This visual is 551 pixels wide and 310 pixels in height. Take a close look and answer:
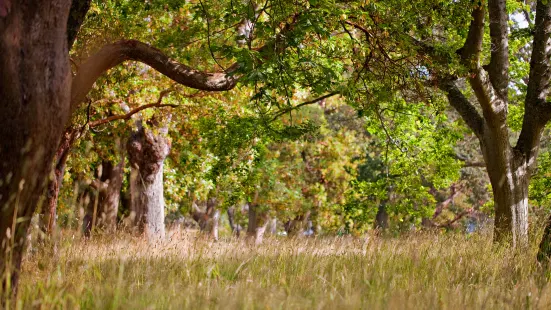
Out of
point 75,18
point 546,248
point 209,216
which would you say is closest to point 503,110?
point 546,248

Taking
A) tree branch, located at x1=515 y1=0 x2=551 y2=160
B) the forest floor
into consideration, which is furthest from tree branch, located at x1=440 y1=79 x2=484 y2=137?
the forest floor

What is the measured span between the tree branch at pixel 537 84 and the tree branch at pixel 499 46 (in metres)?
0.57

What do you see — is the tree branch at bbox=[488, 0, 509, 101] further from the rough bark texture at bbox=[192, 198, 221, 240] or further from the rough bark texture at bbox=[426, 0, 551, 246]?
the rough bark texture at bbox=[192, 198, 221, 240]

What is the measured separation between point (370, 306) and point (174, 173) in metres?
18.5

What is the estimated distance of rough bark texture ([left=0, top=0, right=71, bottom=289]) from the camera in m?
4.45

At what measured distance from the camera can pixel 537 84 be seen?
12391mm

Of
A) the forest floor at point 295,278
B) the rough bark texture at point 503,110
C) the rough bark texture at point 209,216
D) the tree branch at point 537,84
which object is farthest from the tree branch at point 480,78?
the rough bark texture at point 209,216

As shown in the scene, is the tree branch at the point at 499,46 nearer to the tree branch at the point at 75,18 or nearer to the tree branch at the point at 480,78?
the tree branch at the point at 480,78

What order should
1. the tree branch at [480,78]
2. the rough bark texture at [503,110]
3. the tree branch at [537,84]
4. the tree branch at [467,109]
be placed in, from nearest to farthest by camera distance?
1. the tree branch at [480,78]
2. the rough bark texture at [503,110]
3. the tree branch at [537,84]
4. the tree branch at [467,109]

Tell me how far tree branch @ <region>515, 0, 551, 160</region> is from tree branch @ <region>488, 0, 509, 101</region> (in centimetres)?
57

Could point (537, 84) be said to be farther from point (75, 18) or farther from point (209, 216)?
point (209, 216)

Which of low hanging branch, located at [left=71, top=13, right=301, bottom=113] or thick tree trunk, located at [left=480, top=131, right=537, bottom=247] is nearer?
low hanging branch, located at [left=71, top=13, right=301, bottom=113]

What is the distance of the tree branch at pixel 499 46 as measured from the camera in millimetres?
12023

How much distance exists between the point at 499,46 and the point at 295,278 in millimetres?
8657
